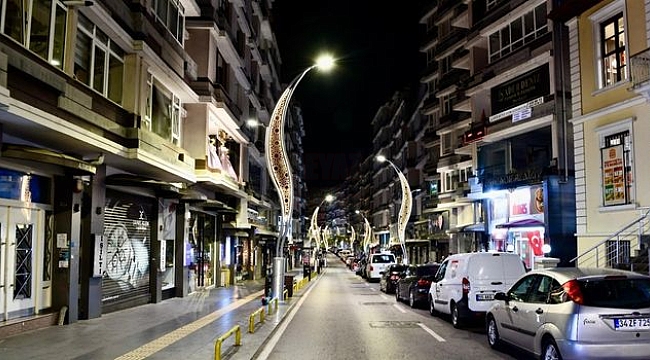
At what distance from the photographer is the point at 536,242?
101ft

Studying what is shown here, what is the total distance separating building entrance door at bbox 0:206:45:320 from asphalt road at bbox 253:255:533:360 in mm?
5530

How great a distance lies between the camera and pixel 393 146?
301ft

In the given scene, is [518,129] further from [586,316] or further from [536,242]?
[586,316]

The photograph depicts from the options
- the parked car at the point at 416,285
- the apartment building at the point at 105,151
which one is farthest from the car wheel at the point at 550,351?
the parked car at the point at 416,285

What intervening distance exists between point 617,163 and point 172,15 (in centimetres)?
1541

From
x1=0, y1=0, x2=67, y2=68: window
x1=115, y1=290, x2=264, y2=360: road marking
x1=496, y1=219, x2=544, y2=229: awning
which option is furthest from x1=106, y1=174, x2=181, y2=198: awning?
x1=496, y1=219, x2=544, y2=229: awning

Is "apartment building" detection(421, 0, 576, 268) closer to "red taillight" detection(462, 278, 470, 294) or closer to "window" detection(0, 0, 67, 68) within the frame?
"red taillight" detection(462, 278, 470, 294)

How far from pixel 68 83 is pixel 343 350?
7932 mm

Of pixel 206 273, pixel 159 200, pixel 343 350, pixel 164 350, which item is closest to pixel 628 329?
pixel 343 350

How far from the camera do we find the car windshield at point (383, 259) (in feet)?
132

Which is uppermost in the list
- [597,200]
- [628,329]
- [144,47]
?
[144,47]

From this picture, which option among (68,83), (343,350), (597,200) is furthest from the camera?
(597,200)

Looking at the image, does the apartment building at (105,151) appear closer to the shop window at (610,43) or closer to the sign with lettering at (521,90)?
the shop window at (610,43)

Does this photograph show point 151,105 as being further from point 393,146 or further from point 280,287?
point 393,146
